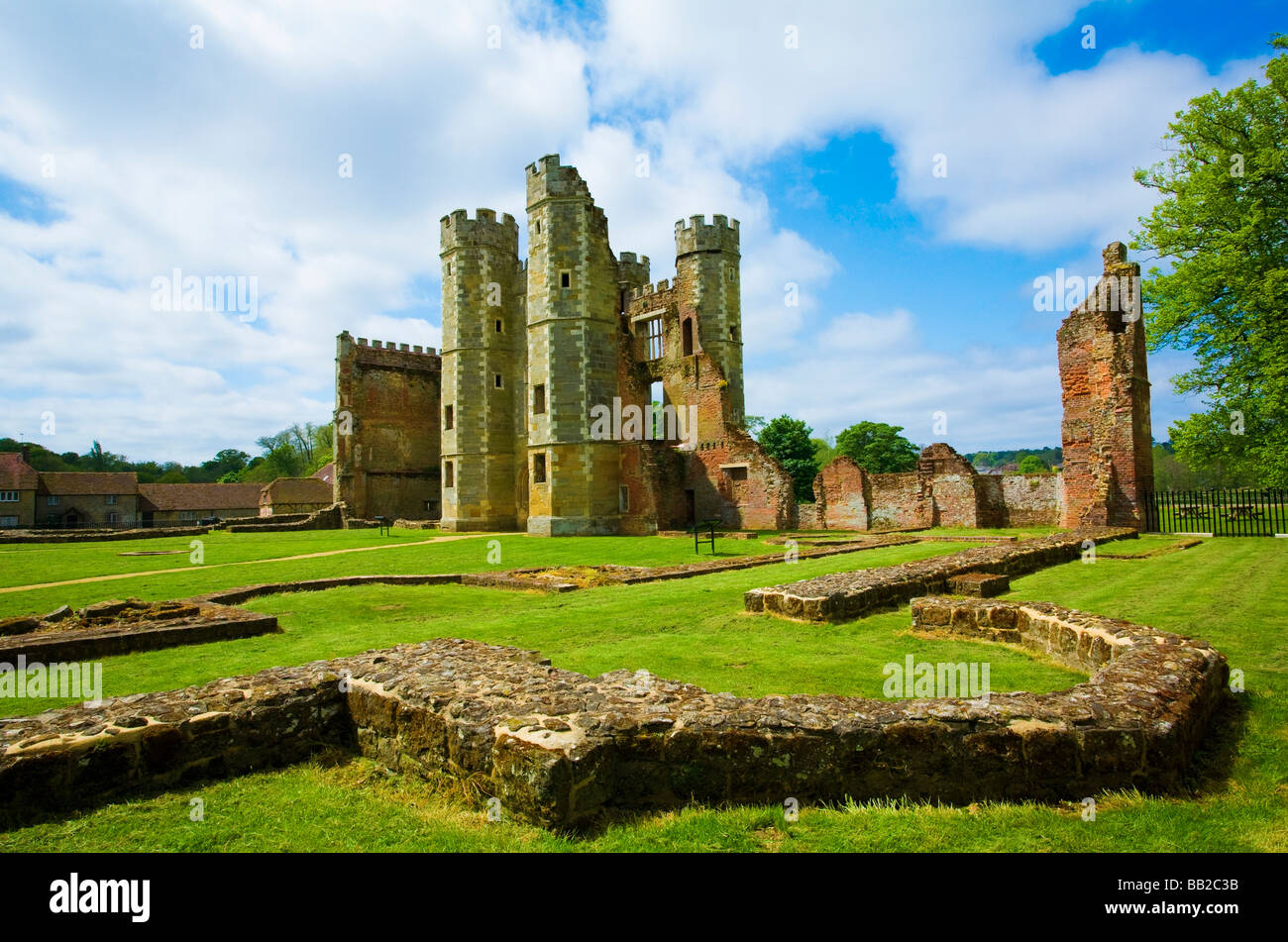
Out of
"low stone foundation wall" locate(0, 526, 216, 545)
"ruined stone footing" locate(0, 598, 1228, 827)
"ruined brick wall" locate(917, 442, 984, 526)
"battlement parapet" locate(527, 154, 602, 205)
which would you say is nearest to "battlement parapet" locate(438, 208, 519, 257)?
"battlement parapet" locate(527, 154, 602, 205)

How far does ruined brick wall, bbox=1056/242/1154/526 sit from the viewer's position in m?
22.8

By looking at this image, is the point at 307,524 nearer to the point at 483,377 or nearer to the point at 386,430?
the point at 386,430

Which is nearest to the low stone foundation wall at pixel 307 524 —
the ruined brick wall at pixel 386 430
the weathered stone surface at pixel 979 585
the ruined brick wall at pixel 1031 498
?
the ruined brick wall at pixel 386 430

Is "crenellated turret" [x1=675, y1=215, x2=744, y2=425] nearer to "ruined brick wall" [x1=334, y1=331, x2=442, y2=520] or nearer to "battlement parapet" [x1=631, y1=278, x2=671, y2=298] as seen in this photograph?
"battlement parapet" [x1=631, y1=278, x2=671, y2=298]

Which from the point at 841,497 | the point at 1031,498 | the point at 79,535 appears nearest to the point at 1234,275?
the point at 1031,498

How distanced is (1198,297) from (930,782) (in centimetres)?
2481

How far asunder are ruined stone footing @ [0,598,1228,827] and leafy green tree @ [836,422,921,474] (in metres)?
60.2

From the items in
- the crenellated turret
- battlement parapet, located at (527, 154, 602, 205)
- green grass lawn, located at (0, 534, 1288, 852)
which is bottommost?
green grass lawn, located at (0, 534, 1288, 852)

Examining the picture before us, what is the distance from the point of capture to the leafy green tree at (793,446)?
195ft

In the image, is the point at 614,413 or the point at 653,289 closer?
the point at 614,413

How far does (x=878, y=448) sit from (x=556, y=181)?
44.5 m

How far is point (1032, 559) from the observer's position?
46.6 feet

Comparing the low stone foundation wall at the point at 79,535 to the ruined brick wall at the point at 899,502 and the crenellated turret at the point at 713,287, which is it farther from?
the ruined brick wall at the point at 899,502

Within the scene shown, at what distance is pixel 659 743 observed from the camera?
13.5ft
